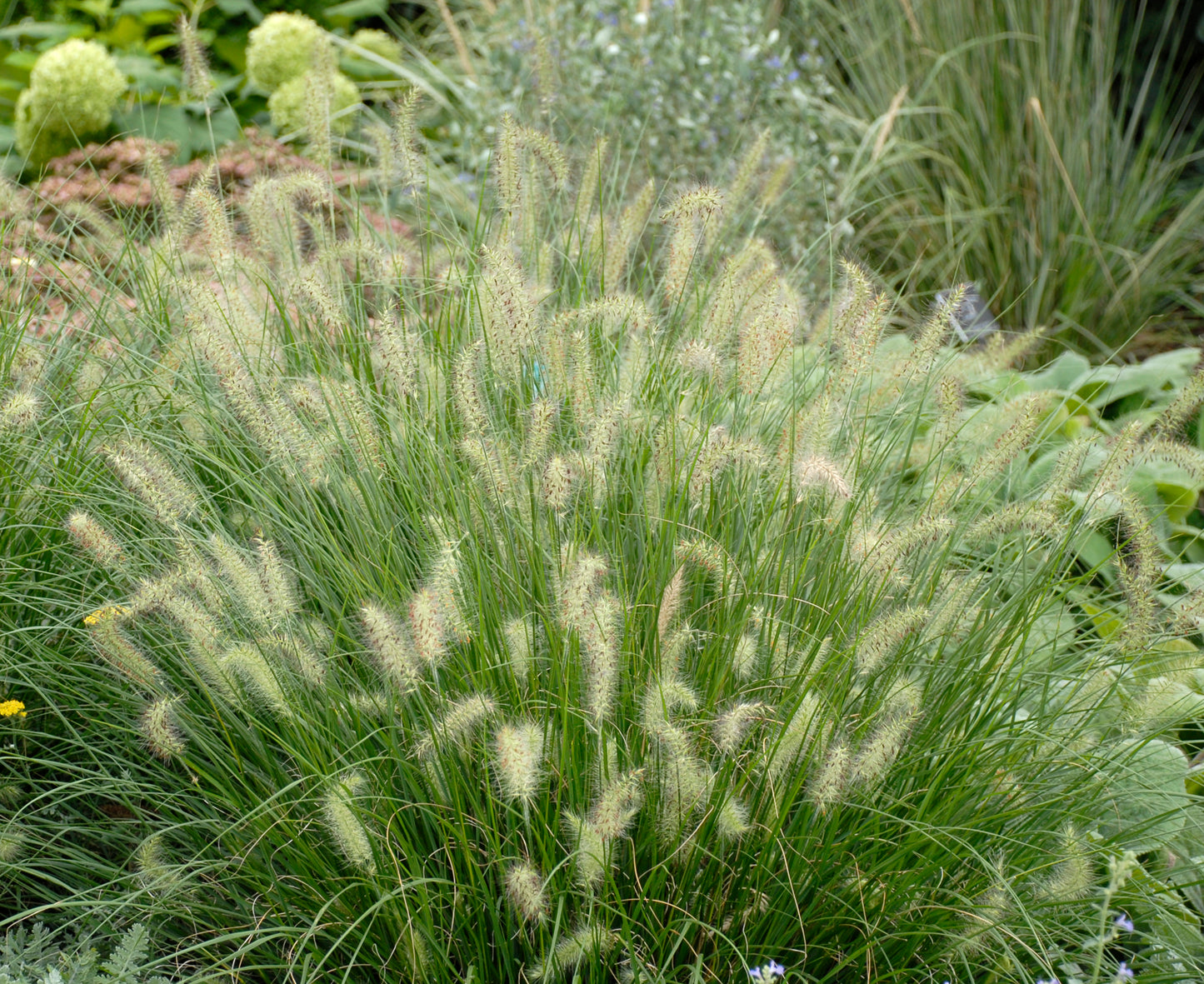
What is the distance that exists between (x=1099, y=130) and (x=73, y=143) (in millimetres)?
5403

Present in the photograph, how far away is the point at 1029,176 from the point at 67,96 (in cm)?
489

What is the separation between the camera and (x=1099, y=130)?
6.41 metres

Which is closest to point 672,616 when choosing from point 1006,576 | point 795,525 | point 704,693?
point 704,693

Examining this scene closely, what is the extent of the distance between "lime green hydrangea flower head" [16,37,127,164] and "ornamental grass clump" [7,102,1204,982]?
3496 mm

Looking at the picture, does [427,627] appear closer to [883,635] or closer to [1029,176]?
[883,635]

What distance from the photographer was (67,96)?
17.9ft

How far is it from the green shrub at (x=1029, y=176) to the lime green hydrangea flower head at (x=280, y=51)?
2.91m

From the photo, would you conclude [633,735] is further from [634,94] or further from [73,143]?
[73,143]

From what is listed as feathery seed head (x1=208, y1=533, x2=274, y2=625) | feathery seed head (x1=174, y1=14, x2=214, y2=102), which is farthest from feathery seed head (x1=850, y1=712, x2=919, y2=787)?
feathery seed head (x1=174, y1=14, x2=214, y2=102)

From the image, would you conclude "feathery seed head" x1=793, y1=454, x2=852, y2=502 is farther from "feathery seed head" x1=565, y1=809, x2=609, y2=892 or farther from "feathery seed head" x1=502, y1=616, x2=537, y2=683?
"feathery seed head" x1=565, y1=809, x2=609, y2=892

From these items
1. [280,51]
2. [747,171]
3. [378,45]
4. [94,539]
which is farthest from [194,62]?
[378,45]

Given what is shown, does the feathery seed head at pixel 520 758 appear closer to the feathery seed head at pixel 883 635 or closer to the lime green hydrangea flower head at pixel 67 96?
the feathery seed head at pixel 883 635

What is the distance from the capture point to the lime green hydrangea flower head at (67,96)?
5457 millimetres

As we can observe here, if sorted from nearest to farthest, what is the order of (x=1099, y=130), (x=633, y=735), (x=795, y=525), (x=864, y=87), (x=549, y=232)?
(x=633, y=735), (x=795, y=525), (x=549, y=232), (x=1099, y=130), (x=864, y=87)
